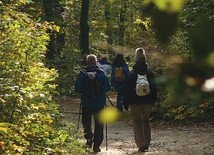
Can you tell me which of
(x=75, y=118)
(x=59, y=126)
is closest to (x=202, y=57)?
(x=59, y=126)

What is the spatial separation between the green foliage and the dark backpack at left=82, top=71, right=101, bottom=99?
6.99ft

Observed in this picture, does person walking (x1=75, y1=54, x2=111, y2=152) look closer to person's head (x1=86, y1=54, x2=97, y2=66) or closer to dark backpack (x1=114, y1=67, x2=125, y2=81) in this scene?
person's head (x1=86, y1=54, x2=97, y2=66)

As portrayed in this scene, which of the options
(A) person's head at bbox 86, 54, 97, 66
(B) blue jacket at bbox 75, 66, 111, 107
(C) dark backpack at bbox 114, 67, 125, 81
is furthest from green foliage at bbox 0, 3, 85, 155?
(C) dark backpack at bbox 114, 67, 125, 81

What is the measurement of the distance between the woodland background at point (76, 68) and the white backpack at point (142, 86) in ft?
1.15

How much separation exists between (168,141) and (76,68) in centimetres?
990

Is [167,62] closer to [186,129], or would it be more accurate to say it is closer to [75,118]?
[186,129]

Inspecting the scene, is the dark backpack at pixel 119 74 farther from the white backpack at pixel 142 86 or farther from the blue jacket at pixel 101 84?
the white backpack at pixel 142 86

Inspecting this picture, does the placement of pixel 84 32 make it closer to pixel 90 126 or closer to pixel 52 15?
pixel 52 15

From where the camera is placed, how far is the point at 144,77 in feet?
28.6

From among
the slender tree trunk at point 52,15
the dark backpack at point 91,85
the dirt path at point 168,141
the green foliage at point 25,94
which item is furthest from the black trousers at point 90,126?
the slender tree trunk at point 52,15

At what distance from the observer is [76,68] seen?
2114 centimetres

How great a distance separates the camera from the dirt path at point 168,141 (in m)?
10.3

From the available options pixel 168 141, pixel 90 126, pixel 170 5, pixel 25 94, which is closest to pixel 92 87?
pixel 90 126

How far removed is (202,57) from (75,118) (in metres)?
16.5
